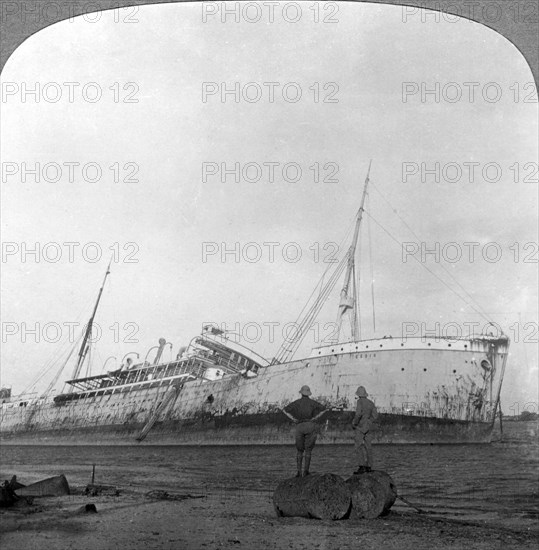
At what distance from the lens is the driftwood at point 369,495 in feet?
12.6

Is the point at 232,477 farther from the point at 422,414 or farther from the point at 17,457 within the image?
the point at 422,414

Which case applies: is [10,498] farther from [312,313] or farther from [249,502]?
[312,313]

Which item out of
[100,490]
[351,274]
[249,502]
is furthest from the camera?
[351,274]

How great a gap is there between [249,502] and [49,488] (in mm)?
1578

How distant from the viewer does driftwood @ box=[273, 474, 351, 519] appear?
Answer: 375 cm

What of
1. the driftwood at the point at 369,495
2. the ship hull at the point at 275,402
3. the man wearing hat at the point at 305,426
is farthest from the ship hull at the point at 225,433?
the driftwood at the point at 369,495

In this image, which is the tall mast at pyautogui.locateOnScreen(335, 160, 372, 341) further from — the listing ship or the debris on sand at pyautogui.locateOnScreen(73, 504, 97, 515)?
the debris on sand at pyautogui.locateOnScreen(73, 504, 97, 515)

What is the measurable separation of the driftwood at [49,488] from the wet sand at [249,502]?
0.07 metres

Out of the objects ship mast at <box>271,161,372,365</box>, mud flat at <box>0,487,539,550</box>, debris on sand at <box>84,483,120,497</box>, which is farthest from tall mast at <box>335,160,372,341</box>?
debris on sand at <box>84,483,120,497</box>

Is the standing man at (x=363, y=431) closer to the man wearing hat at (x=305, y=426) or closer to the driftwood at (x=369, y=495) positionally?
the driftwood at (x=369, y=495)

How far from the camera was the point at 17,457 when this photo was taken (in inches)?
192

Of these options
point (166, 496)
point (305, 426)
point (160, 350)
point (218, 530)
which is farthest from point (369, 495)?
point (160, 350)

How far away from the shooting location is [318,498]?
3.77 metres

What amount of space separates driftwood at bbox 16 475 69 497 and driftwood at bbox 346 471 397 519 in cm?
222
